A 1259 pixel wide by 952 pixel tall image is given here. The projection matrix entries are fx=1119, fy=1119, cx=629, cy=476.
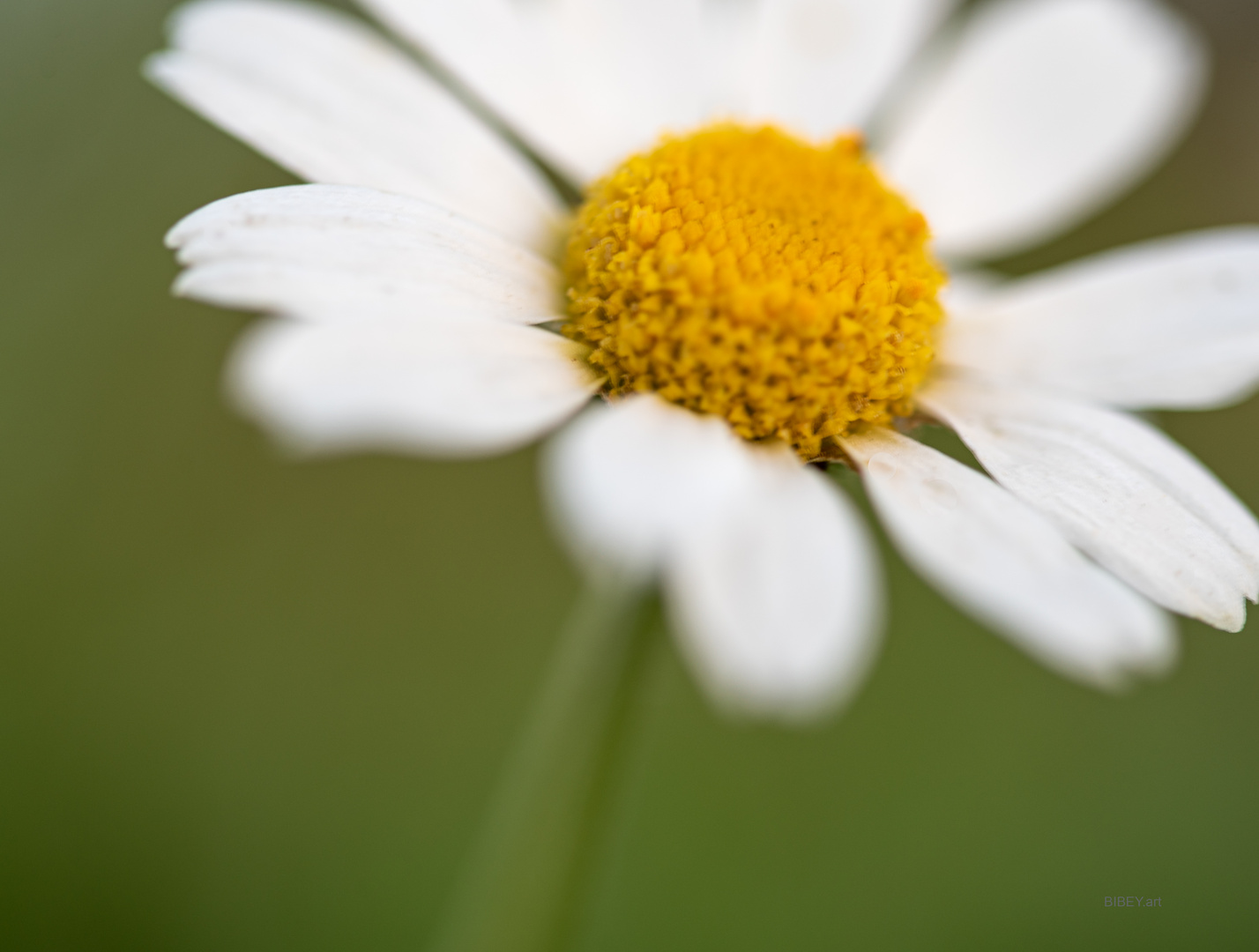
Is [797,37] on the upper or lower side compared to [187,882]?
upper

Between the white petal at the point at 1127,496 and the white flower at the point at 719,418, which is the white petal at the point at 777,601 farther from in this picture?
the white petal at the point at 1127,496

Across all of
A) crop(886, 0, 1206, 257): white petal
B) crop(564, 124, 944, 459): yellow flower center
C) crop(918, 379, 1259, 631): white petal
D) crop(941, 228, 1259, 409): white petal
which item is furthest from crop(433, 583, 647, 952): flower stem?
crop(886, 0, 1206, 257): white petal

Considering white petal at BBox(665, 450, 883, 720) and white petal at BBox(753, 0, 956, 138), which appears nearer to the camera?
white petal at BBox(665, 450, 883, 720)

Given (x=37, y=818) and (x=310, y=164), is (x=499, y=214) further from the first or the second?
(x=37, y=818)

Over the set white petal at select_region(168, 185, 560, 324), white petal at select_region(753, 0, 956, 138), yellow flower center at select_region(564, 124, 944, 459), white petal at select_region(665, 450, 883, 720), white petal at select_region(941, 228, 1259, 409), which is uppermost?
white petal at select_region(753, 0, 956, 138)

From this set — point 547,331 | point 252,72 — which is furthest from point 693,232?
point 252,72

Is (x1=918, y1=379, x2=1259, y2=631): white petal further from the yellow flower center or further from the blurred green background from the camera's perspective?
the blurred green background

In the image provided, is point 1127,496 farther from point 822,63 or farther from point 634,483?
point 822,63
